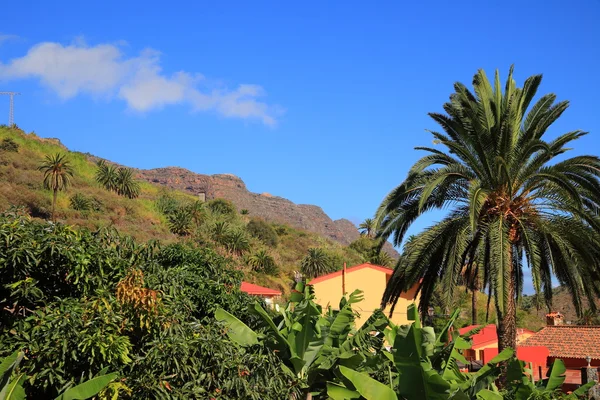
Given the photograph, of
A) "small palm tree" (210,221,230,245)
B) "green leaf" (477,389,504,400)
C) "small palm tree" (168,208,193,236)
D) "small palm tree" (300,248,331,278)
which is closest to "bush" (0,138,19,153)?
"small palm tree" (168,208,193,236)

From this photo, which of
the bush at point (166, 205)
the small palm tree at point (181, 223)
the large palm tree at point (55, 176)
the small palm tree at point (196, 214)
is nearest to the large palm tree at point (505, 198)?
the large palm tree at point (55, 176)

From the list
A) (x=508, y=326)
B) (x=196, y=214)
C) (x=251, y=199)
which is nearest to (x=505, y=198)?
(x=508, y=326)

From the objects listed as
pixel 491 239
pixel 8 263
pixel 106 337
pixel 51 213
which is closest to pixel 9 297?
pixel 8 263

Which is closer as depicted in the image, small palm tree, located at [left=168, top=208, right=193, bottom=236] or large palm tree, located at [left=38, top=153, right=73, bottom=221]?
large palm tree, located at [left=38, top=153, right=73, bottom=221]

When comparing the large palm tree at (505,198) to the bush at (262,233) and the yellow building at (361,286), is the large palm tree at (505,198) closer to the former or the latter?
the yellow building at (361,286)

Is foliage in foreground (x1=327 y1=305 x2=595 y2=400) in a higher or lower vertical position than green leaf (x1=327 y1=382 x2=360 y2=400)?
higher

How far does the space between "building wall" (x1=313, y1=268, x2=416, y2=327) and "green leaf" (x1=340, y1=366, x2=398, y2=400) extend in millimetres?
34640

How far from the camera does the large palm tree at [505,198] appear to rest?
56.9ft

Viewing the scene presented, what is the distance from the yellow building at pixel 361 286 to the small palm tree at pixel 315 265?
1973 centimetres

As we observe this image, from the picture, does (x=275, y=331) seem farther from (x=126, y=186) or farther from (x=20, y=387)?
(x=126, y=186)

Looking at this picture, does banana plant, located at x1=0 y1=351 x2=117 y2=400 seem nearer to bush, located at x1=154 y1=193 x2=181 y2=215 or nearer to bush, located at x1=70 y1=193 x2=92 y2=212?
bush, located at x1=70 y1=193 x2=92 y2=212

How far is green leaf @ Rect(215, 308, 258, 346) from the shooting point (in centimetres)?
1211

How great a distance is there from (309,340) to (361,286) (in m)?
34.6

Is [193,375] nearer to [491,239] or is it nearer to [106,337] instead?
[106,337]
